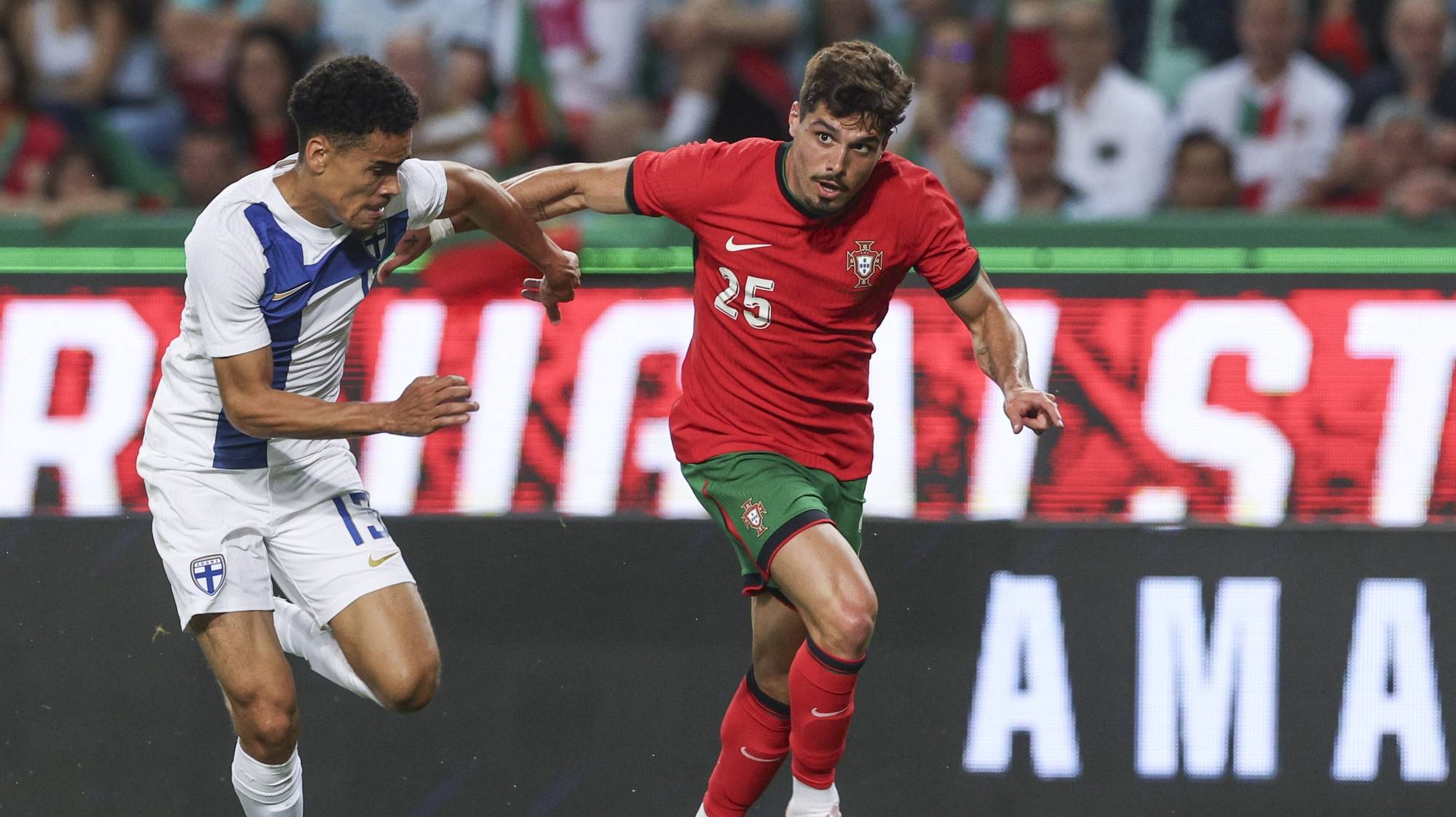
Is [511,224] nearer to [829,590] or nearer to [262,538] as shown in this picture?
[262,538]

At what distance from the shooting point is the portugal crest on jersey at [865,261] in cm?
462

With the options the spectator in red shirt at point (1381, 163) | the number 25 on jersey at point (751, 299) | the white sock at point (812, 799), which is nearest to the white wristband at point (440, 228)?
the number 25 on jersey at point (751, 299)

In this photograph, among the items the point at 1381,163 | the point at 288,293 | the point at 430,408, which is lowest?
the point at 430,408

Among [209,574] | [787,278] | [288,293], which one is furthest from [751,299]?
[209,574]

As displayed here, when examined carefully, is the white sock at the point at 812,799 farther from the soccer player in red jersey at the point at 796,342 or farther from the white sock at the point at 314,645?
the white sock at the point at 314,645

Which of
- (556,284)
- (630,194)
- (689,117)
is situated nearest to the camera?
(630,194)

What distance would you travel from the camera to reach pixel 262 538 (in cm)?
474

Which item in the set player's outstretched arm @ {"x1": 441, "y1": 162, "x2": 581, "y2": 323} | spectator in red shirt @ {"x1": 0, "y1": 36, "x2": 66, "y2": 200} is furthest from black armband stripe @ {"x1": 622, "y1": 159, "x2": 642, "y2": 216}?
spectator in red shirt @ {"x1": 0, "y1": 36, "x2": 66, "y2": 200}

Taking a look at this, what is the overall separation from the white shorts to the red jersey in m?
0.94

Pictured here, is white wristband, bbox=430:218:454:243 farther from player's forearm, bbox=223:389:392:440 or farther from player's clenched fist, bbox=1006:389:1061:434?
player's clenched fist, bbox=1006:389:1061:434

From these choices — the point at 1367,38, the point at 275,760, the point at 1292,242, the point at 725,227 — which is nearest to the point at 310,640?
the point at 275,760

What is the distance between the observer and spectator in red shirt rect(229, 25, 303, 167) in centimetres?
740

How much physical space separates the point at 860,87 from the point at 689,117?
336cm

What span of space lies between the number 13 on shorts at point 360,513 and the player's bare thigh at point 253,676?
0.33 m
